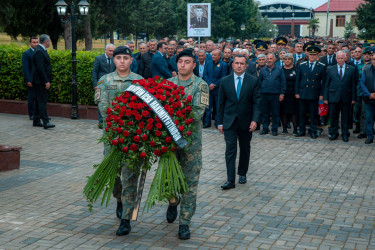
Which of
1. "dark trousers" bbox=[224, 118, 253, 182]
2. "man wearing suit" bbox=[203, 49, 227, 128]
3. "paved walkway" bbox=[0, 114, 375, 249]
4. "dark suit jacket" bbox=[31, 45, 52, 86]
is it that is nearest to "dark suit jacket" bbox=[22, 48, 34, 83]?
"dark suit jacket" bbox=[31, 45, 52, 86]

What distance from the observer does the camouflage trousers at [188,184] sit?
6363mm

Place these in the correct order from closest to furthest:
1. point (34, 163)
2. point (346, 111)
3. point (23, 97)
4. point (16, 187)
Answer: point (16, 187), point (34, 163), point (346, 111), point (23, 97)

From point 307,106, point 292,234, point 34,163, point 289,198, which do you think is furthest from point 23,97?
point 292,234

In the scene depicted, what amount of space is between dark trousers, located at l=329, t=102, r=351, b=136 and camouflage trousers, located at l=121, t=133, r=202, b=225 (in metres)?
7.67

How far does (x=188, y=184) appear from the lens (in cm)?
641

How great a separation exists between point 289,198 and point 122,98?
3282 mm

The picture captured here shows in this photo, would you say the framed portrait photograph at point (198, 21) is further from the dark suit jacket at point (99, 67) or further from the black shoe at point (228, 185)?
the black shoe at point (228, 185)

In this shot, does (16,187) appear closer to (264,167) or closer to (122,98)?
(122,98)

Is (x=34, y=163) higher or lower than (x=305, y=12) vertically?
lower

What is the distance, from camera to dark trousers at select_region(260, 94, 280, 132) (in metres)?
13.9

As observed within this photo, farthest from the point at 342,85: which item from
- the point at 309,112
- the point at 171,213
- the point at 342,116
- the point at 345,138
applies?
the point at 171,213

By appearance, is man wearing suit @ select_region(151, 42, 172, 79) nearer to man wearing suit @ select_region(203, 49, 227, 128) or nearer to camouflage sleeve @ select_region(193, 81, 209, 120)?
man wearing suit @ select_region(203, 49, 227, 128)

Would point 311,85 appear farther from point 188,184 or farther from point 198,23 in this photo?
point 188,184

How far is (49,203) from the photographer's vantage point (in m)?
7.68
